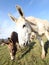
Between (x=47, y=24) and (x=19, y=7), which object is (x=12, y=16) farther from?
(x=47, y=24)

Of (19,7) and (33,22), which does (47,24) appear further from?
(19,7)

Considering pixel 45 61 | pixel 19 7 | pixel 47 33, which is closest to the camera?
pixel 19 7

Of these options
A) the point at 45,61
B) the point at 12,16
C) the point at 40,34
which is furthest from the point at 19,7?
the point at 45,61

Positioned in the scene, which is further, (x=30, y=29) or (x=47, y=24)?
(x=47, y=24)

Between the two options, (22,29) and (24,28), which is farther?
(24,28)

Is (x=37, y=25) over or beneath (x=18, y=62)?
over

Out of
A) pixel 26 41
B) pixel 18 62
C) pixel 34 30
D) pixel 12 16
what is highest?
pixel 12 16

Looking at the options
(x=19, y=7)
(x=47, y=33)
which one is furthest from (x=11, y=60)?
(x=19, y=7)

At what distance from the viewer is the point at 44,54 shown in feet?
35.9

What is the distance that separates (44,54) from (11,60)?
94.2 inches

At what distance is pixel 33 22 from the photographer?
37.0 ft

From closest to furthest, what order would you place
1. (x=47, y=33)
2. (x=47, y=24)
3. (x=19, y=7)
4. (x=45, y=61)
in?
1. (x=19, y=7)
2. (x=45, y=61)
3. (x=47, y=33)
4. (x=47, y=24)

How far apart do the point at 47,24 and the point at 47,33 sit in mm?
1023

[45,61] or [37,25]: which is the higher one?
[37,25]
